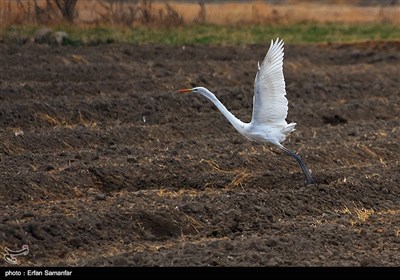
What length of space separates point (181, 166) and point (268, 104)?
1339 mm

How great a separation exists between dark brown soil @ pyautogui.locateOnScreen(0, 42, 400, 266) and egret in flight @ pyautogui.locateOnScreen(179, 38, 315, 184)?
52 cm

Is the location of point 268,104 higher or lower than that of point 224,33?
higher

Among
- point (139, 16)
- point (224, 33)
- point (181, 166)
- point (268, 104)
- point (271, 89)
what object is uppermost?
point (271, 89)

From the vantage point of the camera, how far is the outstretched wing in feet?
35.8

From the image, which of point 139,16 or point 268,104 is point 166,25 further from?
point 268,104

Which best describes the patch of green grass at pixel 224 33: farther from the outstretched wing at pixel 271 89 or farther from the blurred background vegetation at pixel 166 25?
the outstretched wing at pixel 271 89

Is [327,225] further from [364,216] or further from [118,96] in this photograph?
[118,96]

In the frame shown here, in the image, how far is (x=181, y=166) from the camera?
11.8 m

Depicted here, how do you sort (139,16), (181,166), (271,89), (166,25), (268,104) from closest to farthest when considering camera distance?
(271,89), (268,104), (181,166), (166,25), (139,16)

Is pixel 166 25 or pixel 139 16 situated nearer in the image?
pixel 166 25

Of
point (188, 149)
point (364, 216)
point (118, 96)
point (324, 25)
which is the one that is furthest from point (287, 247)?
Answer: point (324, 25)

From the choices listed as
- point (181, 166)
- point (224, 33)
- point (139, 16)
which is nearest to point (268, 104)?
point (181, 166)

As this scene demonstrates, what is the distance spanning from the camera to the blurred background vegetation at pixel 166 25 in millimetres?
21875
